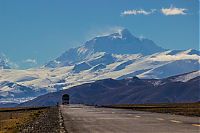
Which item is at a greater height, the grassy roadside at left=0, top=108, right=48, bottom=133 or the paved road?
the paved road

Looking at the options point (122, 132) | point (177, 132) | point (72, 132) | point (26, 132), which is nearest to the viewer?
point (177, 132)

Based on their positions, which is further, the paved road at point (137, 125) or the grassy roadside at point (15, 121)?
the grassy roadside at point (15, 121)

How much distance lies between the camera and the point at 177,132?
85.9ft

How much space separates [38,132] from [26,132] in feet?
6.62

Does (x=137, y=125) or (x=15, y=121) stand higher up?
(x=137, y=125)

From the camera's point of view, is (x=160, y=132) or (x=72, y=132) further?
(x=72, y=132)

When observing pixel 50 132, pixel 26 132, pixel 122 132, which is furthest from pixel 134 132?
pixel 26 132

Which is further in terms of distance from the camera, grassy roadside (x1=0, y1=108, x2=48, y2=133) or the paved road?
grassy roadside (x1=0, y1=108, x2=48, y2=133)

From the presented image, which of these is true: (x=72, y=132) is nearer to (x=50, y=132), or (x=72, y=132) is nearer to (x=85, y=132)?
(x=85, y=132)

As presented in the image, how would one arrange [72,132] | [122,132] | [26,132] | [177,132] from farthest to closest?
[26,132], [72,132], [122,132], [177,132]

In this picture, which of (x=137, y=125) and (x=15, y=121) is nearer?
(x=137, y=125)

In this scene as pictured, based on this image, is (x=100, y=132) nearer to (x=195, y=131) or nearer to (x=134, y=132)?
(x=134, y=132)

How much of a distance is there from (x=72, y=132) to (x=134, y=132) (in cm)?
449

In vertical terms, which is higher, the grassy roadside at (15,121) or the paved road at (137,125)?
the paved road at (137,125)
